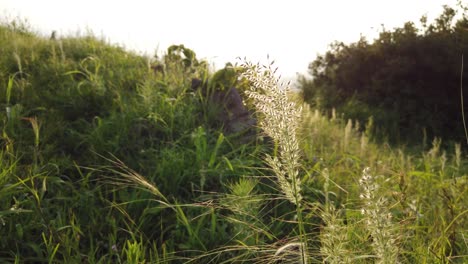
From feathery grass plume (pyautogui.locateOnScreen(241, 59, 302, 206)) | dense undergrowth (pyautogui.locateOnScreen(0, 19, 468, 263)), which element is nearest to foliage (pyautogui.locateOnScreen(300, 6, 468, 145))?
dense undergrowth (pyautogui.locateOnScreen(0, 19, 468, 263))

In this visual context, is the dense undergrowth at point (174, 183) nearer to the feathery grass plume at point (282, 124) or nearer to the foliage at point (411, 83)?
the feathery grass plume at point (282, 124)

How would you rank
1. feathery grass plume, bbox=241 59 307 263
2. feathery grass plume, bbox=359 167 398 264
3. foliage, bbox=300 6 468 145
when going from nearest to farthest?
feathery grass plume, bbox=359 167 398 264
feathery grass plume, bbox=241 59 307 263
foliage, bbox=300 6 468 145

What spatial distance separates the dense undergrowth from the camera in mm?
2207

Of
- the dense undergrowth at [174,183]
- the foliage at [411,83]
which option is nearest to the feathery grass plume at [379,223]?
the dense undergrowth at [174,183]

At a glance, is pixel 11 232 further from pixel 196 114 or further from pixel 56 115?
pixel 196 114

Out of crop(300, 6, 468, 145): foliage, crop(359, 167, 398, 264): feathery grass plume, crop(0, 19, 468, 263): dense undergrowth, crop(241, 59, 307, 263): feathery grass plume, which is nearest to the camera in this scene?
crop(359, 167, 398, 264): feathery grass plume

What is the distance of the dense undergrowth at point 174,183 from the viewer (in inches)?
86.9

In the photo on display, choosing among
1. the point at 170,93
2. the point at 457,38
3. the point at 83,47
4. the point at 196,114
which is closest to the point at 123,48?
the point at 83,47

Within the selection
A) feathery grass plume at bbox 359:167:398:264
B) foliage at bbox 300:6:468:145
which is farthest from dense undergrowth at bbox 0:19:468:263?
foliage at bbox 300:6:468:145

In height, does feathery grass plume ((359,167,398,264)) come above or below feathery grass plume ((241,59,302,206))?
below

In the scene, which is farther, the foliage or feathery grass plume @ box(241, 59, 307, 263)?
the foliage

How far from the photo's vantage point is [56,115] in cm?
431

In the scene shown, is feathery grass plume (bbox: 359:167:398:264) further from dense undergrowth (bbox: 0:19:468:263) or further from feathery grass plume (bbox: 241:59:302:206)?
feathery grass plume (bbox: 241:59:302:206)

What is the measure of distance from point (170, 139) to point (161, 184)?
78cm
